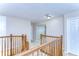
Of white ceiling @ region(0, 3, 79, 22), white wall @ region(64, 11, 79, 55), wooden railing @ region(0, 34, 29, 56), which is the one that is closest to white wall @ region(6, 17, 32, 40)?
white ceiling @ region(0, 3, 79, 22)

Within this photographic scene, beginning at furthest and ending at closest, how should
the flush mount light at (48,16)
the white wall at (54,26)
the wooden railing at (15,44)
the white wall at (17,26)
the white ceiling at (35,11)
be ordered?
the wooden railing at (15,44) < the white wall at (54,26) < the flush mount light at (48,16) < the white wall at (17,26) < the white ceiling at (35,11)

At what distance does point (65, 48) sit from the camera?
3.54 metres

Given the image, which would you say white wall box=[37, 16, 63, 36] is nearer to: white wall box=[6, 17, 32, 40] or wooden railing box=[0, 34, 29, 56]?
white wall box=[6, 17, 32, 40]

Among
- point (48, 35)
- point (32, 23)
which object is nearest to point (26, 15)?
point (32, 23)

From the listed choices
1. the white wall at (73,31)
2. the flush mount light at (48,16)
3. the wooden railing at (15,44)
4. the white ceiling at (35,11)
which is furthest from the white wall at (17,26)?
the white wall at (73,31)

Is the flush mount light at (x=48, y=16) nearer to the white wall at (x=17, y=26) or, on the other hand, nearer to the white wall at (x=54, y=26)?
the white wall at (x=54, y=26)

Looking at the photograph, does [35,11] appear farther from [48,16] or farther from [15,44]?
[15,44]

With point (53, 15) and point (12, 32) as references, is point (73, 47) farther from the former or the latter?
point (12, 32)

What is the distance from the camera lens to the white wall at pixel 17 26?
3.03 metres

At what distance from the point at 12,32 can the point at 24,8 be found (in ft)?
2.14

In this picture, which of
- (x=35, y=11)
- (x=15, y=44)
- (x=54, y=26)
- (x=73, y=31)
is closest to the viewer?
(x=35, y=11)

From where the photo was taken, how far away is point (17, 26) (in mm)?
3094

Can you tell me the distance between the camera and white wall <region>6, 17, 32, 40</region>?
9.94ft

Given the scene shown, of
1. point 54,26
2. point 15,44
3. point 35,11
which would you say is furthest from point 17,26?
point 54,26
